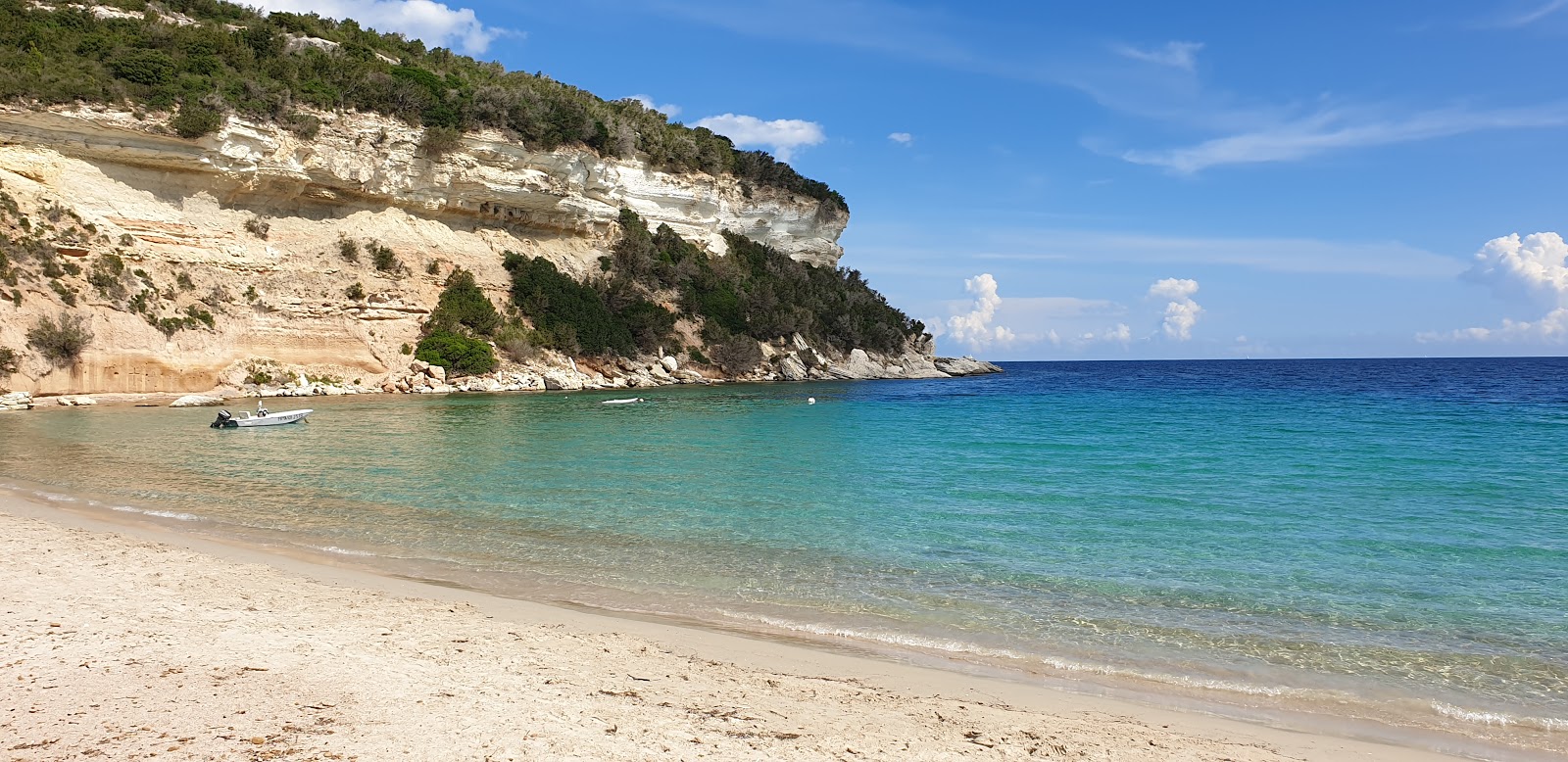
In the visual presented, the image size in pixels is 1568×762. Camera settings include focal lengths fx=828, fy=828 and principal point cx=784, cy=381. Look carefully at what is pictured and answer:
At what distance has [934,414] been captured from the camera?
93.4 feet

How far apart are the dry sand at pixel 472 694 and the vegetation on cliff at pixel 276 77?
32.7 m

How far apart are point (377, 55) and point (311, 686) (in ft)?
Answer: 149

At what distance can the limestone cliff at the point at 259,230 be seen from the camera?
2881 centimetres

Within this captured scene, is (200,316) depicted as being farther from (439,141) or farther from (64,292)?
(439,141)

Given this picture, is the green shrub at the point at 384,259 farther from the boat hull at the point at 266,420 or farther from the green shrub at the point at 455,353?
the boat hull at the point at 266,420

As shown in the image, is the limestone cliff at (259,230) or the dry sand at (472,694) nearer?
the dry sand at (472,694)

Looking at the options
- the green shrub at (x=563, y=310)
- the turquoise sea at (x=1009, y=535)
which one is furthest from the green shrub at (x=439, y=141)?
the turquoise sea at (x=1009, y=535)

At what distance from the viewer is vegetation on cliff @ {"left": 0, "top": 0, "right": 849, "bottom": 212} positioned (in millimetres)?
30625

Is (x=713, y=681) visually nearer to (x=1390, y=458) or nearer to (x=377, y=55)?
(x=1390, y=458)

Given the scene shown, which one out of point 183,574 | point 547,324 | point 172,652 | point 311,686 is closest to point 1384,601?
point 311,686

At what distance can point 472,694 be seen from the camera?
4.36m

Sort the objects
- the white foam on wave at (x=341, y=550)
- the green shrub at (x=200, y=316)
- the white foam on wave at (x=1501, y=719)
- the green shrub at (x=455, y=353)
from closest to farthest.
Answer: the white foam on wave at (x=1501, y=719) → the white foam on wave at (x=341, y=550) → the green shrub at (x=200, y=316) → the green shrub at (x=455, y=353)

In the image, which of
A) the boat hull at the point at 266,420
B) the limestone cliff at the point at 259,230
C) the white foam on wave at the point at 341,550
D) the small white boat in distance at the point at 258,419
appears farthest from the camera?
the limestone cliff at the point at 259,230

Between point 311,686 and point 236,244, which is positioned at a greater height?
point 236,244
